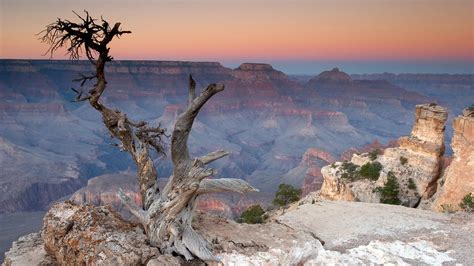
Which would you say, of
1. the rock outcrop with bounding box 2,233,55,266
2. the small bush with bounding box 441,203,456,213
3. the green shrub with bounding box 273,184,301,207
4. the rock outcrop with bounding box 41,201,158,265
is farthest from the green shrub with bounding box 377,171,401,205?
the rock outcrop with bounding box 2,233,55,266

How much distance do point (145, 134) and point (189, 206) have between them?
3780 millimetres

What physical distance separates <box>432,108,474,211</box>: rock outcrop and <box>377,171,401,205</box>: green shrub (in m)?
6.51

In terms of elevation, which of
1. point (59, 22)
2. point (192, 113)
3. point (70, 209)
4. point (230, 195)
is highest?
point (59, 22)

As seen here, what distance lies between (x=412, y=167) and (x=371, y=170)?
373 centimetres

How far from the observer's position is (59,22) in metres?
15.0

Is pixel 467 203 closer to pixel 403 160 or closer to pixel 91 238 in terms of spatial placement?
pixel 403 160

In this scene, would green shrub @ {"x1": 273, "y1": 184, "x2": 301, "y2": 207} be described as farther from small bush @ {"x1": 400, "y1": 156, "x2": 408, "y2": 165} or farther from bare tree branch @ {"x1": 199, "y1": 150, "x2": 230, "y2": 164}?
bare tree branch @ {"x1": 199, "y1": 150, "x2": 230, "y2": 164}

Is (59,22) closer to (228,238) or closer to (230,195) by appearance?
(228,238)

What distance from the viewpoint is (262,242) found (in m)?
14.9

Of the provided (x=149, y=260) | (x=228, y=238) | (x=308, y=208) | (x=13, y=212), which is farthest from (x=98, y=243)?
(x=13, y=212)

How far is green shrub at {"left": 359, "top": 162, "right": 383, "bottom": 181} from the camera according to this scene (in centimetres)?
4075

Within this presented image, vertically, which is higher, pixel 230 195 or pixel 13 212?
pixel 230 195

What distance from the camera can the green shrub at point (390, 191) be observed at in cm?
3619

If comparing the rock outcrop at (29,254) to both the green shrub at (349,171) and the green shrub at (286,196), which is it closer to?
the green shrub at (286,196)
